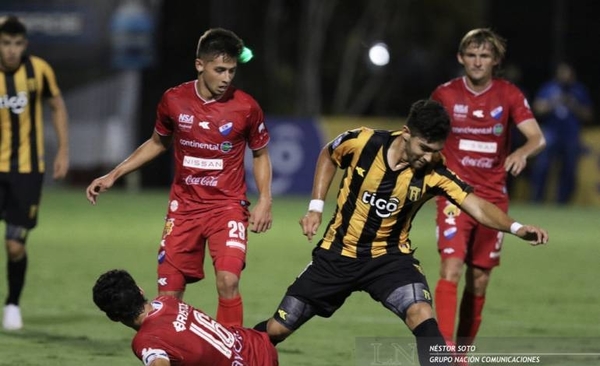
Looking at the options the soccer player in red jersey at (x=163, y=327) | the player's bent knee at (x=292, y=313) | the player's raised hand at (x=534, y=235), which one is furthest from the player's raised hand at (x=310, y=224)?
the player's raised hand at (x=534, y=235)

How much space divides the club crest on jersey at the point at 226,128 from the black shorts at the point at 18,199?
2.39 metres

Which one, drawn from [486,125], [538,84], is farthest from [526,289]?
[538,84]

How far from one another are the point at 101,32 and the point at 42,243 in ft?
30.2

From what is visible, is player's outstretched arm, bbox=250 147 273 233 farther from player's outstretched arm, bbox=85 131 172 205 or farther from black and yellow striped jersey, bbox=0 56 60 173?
black and yellow striped jersey, bbox=0 56 60 173

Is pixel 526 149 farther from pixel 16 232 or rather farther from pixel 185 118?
pixel 16 232

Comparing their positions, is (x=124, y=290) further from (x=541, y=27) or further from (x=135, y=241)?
(x=541, y=27)

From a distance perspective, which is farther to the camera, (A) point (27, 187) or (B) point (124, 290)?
(A) point (27, 187)

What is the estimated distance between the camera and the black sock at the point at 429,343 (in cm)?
705

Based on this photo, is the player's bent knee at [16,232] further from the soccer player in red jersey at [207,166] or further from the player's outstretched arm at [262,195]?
the player's outstretched arm at [262,195]

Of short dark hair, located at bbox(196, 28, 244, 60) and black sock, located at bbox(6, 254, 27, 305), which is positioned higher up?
short dark hair, located at bbox(196, 28, 244, 60)

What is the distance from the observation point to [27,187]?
10.0m

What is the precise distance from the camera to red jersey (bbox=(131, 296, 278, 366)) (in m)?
6.44

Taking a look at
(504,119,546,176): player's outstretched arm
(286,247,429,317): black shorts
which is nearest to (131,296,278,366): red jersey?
(286,247,429,317): black shorts

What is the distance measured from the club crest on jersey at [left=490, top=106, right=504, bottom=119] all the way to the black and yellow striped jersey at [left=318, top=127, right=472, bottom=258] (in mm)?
1646
